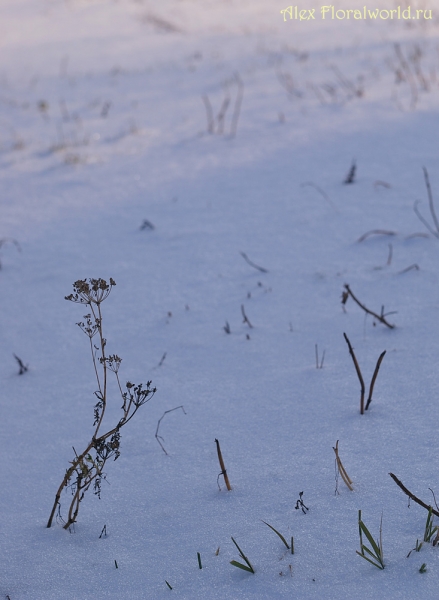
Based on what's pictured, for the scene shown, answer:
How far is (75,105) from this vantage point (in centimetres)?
585

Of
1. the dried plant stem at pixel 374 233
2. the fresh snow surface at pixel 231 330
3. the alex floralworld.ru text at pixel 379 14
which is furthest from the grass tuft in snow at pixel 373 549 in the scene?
the alex floralworld.ru text at pixel 379 14

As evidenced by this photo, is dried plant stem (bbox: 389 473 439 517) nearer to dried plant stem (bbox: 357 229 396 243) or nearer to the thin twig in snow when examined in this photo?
the thin twig in snow

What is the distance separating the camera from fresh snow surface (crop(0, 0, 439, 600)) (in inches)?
49.8

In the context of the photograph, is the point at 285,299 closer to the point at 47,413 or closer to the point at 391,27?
the point at 47,413

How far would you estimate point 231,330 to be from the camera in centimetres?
223

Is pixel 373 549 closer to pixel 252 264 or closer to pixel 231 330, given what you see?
pixel 231 330

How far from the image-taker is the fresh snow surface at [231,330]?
1265mm

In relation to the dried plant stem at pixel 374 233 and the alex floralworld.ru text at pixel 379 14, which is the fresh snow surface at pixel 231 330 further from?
the alex floralworld.ru text at pixel 379 14

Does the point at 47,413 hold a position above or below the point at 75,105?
below

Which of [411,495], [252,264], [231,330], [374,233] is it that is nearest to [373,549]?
[411,495]

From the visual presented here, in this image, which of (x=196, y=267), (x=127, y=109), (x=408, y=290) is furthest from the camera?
(x=127, y=109)

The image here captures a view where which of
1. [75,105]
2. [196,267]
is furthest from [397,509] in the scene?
[75,105]

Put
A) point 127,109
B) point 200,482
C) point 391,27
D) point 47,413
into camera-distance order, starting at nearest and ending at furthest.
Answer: point 200,482 → point 47,413 → point 127,109 → point 391,27

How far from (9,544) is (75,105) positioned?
206 inches
